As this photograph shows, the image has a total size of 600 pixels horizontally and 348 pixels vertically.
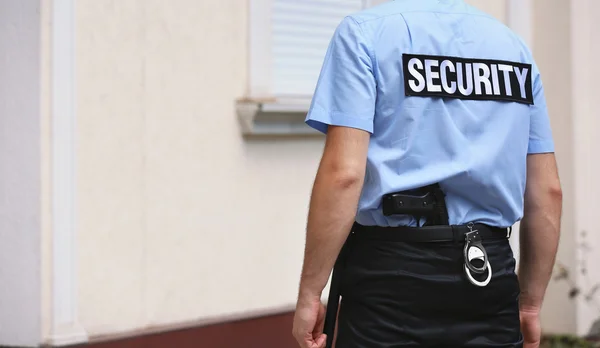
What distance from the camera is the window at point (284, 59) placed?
5324mm

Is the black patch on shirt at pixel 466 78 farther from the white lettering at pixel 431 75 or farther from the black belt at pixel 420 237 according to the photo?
the black belt at pixel 420 237

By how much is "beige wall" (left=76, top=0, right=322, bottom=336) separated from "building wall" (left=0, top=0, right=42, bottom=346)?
22 cm

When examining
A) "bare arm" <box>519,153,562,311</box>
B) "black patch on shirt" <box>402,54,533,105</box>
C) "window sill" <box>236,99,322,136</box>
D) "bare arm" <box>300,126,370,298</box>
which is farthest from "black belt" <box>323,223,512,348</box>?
"window sill" <box>236,99,322,136</box>

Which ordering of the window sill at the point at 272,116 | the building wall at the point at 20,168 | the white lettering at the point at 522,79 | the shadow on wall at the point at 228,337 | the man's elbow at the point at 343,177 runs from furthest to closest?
the window sill at the point at 272,116 → the shadow on wall at the point at 228,337 → the building wall at the point at 20,168 → the white lettering at the point at 522,79 → the man's elbow at the point at 343,177

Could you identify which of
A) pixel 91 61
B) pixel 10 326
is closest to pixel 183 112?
pixel 91 61

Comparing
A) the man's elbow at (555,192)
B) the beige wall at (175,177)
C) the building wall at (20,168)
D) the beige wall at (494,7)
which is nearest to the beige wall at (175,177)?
the beige wall at (175,177)

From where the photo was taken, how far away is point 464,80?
282 centimetres

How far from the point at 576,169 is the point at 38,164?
3561mm

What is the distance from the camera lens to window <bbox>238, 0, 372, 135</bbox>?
5324mm

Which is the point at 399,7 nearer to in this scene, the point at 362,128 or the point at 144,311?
the point at 362,128

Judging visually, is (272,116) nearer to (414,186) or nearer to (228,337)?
(228,337)

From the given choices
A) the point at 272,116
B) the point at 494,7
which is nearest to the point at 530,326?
the point at 272,116

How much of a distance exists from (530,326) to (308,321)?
2.74 feet

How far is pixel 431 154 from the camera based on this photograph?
2768mm
